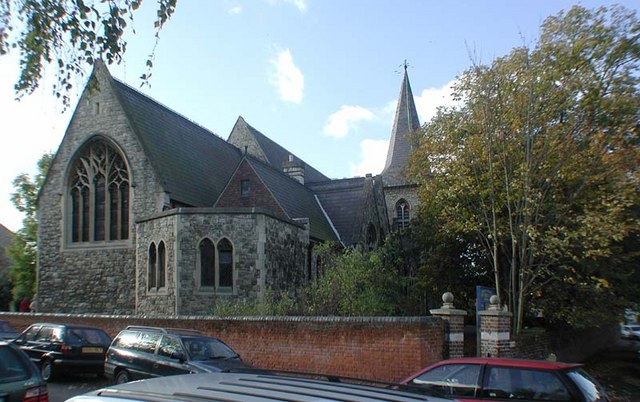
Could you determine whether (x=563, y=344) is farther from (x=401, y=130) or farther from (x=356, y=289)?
(x=401, y=130)

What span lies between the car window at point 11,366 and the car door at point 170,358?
4935 millimetres

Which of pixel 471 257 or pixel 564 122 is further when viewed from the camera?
pixel 471 257

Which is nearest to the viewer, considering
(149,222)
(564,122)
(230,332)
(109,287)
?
(230,332)

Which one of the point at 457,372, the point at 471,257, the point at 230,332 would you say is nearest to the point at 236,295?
the point at 230,332

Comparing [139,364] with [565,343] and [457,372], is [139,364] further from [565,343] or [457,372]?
[565,343]

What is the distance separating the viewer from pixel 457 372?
827 cm

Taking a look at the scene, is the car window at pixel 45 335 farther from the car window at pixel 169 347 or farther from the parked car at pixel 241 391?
the parked car at pixel 241 391

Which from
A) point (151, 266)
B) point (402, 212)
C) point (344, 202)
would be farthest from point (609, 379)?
point (402, 212)

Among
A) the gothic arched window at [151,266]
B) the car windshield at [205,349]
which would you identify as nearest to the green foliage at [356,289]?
the car windshield at [205,349]

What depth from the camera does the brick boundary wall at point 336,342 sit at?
1321 centimetres

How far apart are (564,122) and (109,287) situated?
19074 millimetres

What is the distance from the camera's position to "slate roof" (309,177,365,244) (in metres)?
32.8

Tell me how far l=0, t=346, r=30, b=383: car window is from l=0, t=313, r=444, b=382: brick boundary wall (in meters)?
8.23

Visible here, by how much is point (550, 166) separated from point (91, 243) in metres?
19.5
